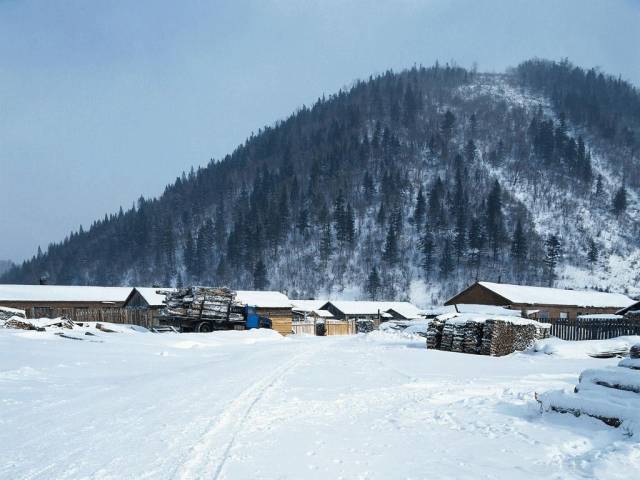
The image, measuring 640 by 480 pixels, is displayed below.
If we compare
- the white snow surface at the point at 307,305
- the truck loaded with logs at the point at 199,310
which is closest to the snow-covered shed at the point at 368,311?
the white snow surface at the point at 307,305

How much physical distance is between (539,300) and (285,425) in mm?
49739

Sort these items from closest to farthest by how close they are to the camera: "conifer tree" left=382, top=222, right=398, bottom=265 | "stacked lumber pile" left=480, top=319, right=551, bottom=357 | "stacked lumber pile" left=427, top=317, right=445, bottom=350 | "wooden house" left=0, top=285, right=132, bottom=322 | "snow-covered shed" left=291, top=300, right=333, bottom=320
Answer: "stacked lumber pile" left=480, top=319, right=551, bottom=357 < "stacked lumber pile" left=427, top=317, right=445, bottom=350 < "wooden house" left=0, top=285, right=132, bottom=322 < "snow-covered shed" left=291, top=300, right=333, bottom=320 < "conifer tree" left=382, top=222, right=398, bottom=265

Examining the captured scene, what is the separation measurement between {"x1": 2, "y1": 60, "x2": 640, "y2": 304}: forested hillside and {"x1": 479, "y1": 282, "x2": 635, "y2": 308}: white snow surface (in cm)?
4103

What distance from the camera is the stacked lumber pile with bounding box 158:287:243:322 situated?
32.0 metres

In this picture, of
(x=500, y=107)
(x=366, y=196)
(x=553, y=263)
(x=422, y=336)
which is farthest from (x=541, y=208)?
(x=422, y=336)

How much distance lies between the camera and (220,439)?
21.3ft

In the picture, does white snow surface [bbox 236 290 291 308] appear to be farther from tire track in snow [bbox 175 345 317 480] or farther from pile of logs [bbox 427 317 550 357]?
tire track in snow [bbox 175 345 317 480]

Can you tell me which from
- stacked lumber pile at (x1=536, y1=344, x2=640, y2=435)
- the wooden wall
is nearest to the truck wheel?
stacked lumber pile at (x1=536, y1=344, x2=640, y2=435)

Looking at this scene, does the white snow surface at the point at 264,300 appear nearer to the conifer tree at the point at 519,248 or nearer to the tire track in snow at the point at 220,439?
the tire track in snow at the point at 220,439

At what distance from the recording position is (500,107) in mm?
172000

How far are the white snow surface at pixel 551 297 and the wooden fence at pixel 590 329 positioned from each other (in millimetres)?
23498

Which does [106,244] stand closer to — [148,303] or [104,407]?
[148,303]

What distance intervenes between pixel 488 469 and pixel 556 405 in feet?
10.6

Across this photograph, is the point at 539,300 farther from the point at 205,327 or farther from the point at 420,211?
the point at 420,211
